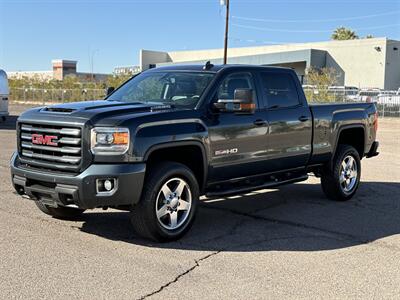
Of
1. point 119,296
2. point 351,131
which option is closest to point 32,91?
point 351,131

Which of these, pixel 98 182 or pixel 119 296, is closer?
pixel 119 296

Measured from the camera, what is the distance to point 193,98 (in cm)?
681

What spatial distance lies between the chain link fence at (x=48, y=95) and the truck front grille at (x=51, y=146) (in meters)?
38.6

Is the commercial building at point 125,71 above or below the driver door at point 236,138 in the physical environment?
above

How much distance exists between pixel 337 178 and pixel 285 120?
5.69ft

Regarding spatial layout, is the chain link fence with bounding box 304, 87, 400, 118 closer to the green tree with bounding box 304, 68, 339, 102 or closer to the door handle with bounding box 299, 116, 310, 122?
the green tree with bounding box 304, 68, 339, 102

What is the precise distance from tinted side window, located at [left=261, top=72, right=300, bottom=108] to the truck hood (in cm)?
180

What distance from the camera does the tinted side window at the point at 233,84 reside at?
7.03 m

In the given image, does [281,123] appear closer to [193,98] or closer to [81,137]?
[193,98]

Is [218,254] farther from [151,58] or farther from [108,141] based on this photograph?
[151,58]

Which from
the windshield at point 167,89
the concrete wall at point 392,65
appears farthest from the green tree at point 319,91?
the windshield at point 167,89

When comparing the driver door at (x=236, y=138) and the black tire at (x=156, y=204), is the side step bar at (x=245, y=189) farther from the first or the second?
the black tire at (x=156, y=204)

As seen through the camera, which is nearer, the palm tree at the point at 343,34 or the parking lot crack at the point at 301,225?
the parking lot crack at the point at 301,225

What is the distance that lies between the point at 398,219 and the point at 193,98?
343 centimetres
